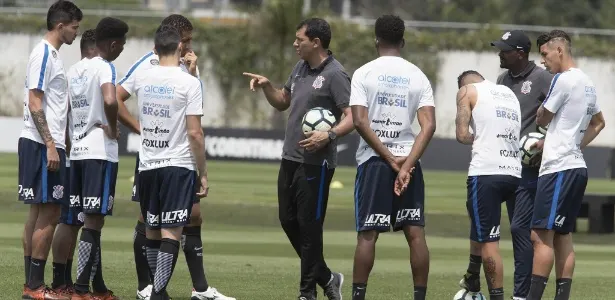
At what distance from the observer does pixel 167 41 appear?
9.25m

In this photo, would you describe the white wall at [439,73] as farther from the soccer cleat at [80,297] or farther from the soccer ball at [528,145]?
the soccer cleat at [80,297]

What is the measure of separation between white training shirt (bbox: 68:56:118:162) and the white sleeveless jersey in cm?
290

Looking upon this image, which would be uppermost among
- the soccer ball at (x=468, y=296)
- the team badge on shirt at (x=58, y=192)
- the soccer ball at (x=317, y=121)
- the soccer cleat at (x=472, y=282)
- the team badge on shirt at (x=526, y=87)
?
the team badge on shirt at (x=526, y=87)

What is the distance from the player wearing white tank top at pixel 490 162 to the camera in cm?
1004

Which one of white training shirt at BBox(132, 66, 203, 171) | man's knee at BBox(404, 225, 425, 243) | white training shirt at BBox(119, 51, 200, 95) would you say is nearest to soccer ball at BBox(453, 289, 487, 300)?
man's knee at BBox(404, 225, 425, 243)

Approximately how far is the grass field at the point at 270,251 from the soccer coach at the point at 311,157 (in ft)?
1.49

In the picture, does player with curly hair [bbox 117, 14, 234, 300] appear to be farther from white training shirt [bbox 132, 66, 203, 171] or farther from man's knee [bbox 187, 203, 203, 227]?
white training shirt [bbox 132, 66, 203, 171]

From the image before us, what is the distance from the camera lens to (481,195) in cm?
1004

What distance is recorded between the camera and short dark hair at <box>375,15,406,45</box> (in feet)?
31.5

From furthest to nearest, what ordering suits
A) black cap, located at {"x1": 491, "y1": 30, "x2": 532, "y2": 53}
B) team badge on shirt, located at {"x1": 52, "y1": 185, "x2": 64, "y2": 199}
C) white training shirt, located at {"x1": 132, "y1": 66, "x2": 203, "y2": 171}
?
black cap, located at {"x1": 491, "y1": 30, "x2": 532, "y2": 53}, team badge on shirt, located at {"x1": 52, "y1": 185, "x2": 64, "y2": 199}, white training shirt, located at {"x1": 132, "y1": 66, "x2": 203, "y2": 171}

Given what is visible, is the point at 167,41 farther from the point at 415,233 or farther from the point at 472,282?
the point at 472,282

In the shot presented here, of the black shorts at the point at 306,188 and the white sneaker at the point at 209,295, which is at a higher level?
the black shorts at the point at 306,188

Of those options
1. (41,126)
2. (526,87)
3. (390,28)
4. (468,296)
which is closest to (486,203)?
(468,296)

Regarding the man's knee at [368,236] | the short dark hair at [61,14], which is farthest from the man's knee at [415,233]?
the short dark hair at [61,14]
